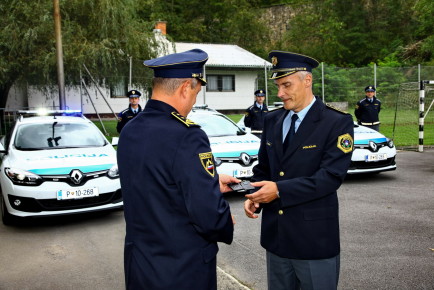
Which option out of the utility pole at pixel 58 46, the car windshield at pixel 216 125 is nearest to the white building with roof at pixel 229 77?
the utility pole at pixel 58 46

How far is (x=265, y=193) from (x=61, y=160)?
463cm

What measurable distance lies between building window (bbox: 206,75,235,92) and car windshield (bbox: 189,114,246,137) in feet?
69.7

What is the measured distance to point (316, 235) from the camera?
250cm

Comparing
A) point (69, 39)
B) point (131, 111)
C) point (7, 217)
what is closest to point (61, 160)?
point (7, 217)

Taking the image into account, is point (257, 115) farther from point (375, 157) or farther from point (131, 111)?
point (375, 157)

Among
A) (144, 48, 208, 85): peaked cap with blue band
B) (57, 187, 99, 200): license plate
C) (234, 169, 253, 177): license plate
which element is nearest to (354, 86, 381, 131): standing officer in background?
(234, 169, 253, 177): license plate

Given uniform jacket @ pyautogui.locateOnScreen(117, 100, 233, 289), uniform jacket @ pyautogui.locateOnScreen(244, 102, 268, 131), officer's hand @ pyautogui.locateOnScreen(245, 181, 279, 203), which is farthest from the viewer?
uniform jacket @ pyautogui.locateOnScreen(244, 102, 268, 131)

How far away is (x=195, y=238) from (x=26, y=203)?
4.63 m

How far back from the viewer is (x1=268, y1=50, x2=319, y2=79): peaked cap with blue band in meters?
2.60

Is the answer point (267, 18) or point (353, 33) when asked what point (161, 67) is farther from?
point (267, 18)

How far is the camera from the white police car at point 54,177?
19.5 ft

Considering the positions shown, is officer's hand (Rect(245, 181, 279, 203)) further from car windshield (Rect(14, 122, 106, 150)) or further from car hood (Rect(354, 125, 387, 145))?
car hood (Rect(354, 125, 387, 145))

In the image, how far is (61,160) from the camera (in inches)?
249

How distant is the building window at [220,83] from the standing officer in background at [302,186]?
91.6 feet
